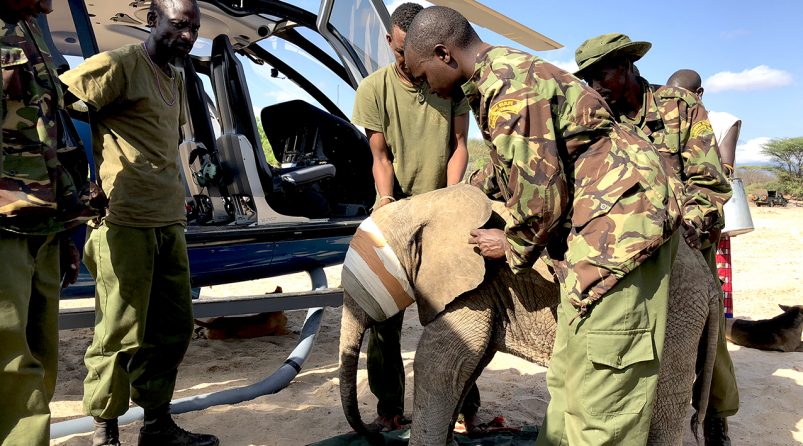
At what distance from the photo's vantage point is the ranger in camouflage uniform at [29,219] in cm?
198

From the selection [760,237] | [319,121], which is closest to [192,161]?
[319,121]

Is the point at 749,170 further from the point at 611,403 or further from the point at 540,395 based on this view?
the point at 611,403

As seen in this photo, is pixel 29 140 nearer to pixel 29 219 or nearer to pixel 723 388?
pixel 29 219

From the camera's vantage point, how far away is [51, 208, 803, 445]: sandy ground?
3.56 m

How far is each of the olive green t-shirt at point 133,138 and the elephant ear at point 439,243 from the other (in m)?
1.05

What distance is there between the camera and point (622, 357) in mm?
1996

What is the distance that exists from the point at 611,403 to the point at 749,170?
29.1 metres

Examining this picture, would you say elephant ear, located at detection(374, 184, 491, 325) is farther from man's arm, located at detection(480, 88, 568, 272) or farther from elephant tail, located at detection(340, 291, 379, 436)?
man's arm, located at detection(480, 88, 568, 272)

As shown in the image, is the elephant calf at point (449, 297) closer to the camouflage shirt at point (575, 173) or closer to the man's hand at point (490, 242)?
the man's hand at point (490, 242)

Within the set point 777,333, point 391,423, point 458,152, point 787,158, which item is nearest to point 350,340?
point 391,423

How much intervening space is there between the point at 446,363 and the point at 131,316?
141cm

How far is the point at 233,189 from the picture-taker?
4918 millimetres

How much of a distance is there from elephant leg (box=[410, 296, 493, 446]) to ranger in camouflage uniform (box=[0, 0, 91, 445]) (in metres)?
1.31

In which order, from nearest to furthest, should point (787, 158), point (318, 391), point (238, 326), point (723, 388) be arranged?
1. point (723, 388)
2. point (318, 391)
3. point (238, 326)
4. point (787, 158)
